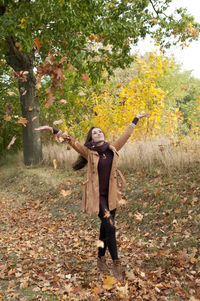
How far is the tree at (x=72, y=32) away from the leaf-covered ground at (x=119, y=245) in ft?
8.41

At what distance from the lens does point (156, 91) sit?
919 cm

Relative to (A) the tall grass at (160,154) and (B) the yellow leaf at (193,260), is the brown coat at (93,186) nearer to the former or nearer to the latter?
(B) the yellow leaf at (193,260)

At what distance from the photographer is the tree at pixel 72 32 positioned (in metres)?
7.06

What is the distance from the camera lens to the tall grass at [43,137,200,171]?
22.9 feet

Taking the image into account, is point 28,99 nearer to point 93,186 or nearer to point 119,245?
point 119,245

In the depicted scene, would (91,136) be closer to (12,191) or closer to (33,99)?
(12,191)

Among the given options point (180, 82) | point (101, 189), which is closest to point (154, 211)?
point (101, 189)

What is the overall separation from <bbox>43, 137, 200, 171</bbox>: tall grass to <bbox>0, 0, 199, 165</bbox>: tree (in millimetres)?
2736

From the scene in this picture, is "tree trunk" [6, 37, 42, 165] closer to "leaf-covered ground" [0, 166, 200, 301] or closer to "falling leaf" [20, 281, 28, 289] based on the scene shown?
"leaf-covered ground" [0, 166, 200, 301]

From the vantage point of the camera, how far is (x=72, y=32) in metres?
8.27

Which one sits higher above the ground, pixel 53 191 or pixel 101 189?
pixel 101 189

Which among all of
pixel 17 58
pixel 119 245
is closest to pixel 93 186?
pixel 119 245

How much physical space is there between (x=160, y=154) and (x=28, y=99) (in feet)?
20.5

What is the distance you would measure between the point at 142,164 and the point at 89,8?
465cm
